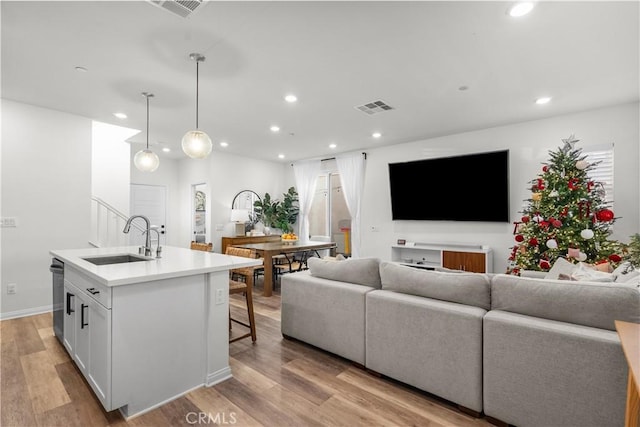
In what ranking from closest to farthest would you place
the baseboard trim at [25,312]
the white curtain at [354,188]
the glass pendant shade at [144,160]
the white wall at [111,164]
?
the baseboard trim at [25,312] → the glass pendant shade at [144,160] → the white wall at [111,164] → the white curtain at [354,188]

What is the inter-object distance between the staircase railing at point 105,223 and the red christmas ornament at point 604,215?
20.6ft

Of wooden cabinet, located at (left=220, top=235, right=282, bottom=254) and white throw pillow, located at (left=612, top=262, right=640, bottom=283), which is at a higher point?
white throw pillow, located at (left=612, top=262, right=640, bottom=283)

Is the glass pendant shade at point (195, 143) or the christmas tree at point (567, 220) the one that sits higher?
the glass pendant shade at point (195, 143)

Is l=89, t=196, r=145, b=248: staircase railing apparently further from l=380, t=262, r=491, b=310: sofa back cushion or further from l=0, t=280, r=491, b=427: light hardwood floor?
l=380, t=262, r=491, b=310: sofa back cushion

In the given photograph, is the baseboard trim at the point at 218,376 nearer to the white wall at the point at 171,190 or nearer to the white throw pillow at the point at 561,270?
the white throw pillow at the point at 561,270

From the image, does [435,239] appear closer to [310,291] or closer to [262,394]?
[310,291]

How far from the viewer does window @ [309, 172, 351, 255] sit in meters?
7.08

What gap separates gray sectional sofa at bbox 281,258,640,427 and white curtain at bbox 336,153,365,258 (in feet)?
12.7

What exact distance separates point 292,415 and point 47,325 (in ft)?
10.7

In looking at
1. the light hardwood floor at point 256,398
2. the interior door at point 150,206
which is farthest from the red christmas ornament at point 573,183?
the interior door at point 150,206

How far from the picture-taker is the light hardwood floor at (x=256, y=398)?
1.84 meters

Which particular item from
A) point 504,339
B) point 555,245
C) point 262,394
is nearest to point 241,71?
point 262,394

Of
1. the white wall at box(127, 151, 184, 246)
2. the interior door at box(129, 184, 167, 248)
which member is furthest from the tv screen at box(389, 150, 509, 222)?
the interior door at box(129, 184, 167, 248)

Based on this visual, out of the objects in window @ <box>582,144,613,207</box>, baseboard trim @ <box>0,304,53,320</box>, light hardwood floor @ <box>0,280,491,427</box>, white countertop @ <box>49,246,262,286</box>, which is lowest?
light hardwood floor @ <box>0,280,491,427</box>
